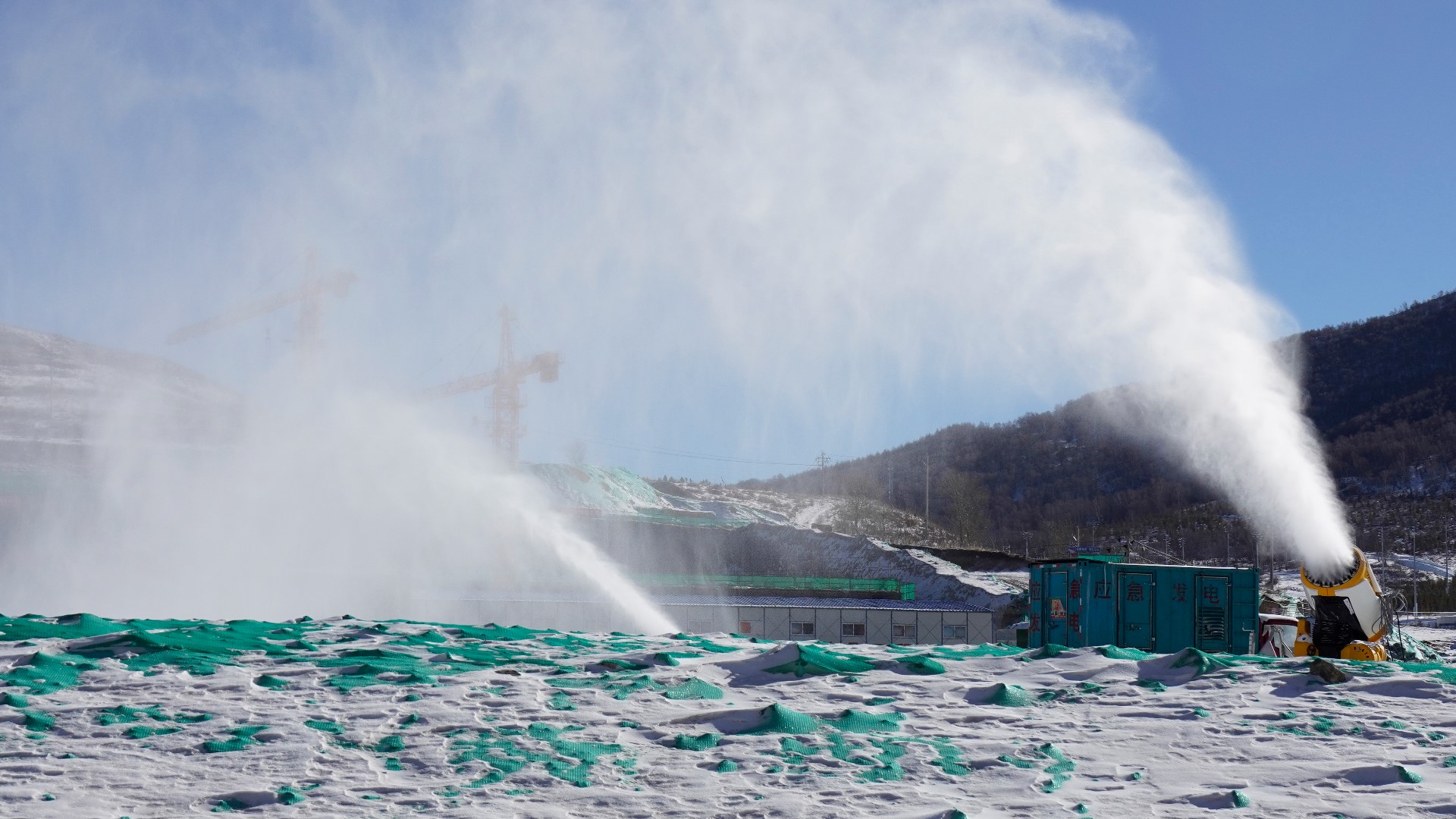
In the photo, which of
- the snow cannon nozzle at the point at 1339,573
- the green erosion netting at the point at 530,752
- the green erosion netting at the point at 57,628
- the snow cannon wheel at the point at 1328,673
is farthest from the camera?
the snow cannon nozzle at the point at 1339,573

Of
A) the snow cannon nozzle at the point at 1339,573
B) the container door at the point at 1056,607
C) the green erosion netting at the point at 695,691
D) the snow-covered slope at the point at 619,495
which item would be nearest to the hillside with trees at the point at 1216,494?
the snow-covered slope at the point at 619,495

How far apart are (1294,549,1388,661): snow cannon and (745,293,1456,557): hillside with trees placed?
310 feet

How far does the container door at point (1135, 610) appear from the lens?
2872 centimetres

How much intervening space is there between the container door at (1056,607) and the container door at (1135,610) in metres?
1.72

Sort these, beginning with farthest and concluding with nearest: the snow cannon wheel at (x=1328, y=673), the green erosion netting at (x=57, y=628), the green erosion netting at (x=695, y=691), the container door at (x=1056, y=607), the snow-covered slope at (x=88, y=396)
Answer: the snow-covered slope at (x=88, y=396), the container door at (x=1056, y=607), the green erosion netting at (x=57, y=628), the snow cannon wheel at (x=1328, y=673), the green erosion netting at (x=695, y=691)

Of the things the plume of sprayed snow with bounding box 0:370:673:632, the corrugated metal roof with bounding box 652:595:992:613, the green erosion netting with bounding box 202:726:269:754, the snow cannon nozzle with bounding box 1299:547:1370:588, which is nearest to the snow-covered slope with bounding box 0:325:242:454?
the plume of sprayed snow with bounding box 0:370:673:632

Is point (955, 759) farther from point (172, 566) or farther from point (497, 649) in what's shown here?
point (172, 566)

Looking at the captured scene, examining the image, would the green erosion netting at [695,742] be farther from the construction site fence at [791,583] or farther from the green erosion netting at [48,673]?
the construction site fence at [791,583]

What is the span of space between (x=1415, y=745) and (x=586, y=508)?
91832 millimetres

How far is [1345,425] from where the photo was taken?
527 ft

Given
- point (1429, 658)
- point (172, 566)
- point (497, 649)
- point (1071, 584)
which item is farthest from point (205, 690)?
point (172, 566)

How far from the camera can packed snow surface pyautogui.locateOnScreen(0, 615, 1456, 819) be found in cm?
934

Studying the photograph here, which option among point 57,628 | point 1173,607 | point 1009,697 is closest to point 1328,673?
point 1009,697

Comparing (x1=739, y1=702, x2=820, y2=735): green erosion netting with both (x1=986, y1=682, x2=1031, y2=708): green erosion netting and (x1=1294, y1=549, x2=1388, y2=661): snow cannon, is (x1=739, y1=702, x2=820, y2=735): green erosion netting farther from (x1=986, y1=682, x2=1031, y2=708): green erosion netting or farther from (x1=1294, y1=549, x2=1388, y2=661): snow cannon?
(x1=1294, y1=549, x2=1388, y2=661): snow cannon
